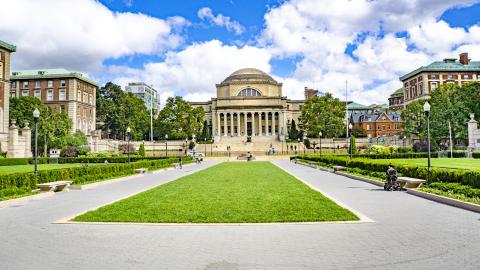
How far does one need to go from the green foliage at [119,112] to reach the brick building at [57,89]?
5.10m

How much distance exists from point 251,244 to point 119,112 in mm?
81183

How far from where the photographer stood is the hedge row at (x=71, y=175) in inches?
634

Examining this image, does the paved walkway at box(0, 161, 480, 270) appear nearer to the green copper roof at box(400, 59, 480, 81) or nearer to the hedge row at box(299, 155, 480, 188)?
the hedge row at box(299, 155, 480, 188)

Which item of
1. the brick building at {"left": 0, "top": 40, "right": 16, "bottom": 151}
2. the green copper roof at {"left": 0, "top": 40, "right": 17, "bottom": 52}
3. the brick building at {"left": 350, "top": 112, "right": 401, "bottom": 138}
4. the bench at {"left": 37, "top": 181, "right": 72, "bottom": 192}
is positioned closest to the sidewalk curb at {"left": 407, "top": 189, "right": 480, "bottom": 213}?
the bench at {"left": 37, "top": 181, "right": 72, "bottom": 192}

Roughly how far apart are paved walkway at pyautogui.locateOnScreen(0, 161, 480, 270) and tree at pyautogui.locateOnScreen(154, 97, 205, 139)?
70839mm

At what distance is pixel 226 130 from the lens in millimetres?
108625

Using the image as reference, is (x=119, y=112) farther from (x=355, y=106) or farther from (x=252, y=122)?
(x=355, y=106)

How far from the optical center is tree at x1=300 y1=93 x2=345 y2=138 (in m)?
82.1

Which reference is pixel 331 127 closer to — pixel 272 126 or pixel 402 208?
pixel 272 126

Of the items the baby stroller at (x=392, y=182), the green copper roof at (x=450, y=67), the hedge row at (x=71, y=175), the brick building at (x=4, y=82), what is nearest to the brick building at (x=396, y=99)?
the green copper roof at (x=450, y=67)

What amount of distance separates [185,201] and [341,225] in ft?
19.2

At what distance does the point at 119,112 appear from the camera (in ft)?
277

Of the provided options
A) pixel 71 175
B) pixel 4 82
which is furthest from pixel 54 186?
pixel 4 82

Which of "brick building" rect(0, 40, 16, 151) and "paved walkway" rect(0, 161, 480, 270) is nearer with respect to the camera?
"paved walkway" rect(0, 161, 480, 270)
